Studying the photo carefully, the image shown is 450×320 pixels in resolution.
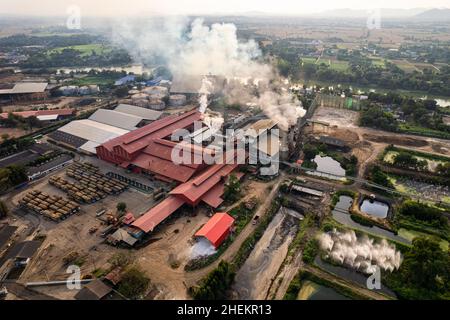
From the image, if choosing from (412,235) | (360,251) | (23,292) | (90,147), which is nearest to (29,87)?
(90,147)

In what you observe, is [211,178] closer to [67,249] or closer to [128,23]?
[67,249]

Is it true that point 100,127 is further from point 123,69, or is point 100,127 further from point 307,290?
point 123,69

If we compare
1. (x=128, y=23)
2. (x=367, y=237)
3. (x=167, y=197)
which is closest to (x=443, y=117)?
(x=367, y=237)

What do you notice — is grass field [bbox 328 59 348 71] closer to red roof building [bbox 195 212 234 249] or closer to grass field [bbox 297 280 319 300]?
red roof building [bbox 195 212 234 249]

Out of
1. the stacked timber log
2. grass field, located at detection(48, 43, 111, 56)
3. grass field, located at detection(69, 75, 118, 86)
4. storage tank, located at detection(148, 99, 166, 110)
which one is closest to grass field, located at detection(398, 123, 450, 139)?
storage tank, located at detection(148, 99, 166, 110)

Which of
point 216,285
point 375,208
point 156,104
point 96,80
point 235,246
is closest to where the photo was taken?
point 216,285
